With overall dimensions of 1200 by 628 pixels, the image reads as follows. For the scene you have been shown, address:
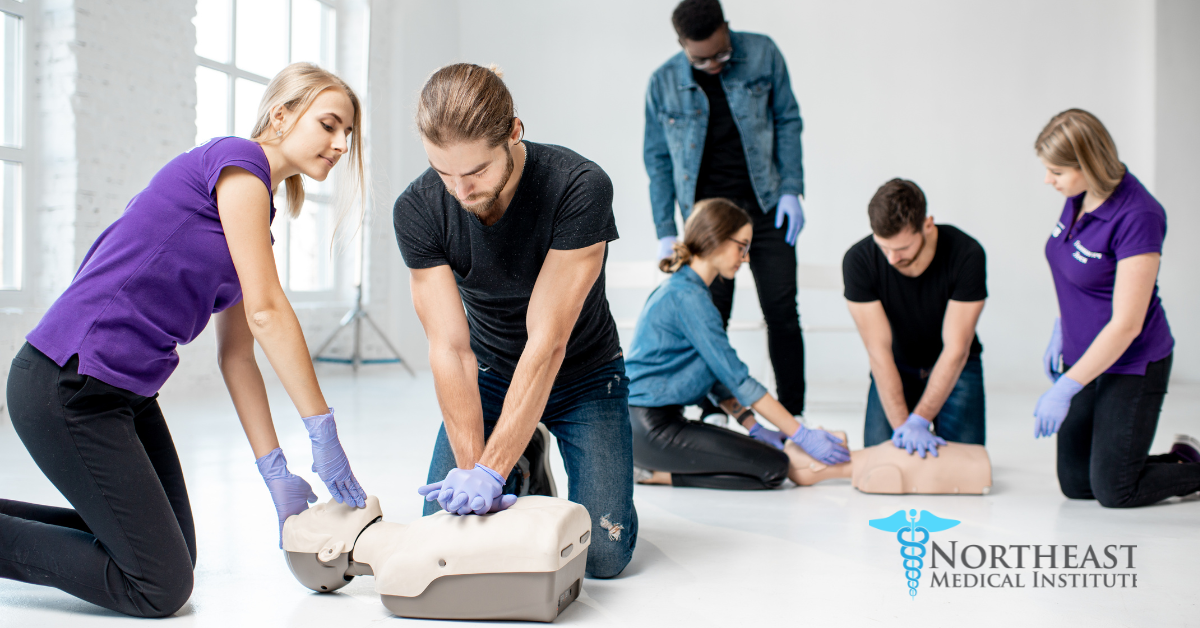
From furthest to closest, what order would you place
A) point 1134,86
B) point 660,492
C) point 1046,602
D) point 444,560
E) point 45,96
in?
1. point 1134,86
2. point 45,96
3. point 660,492
4. point 1046,602
5. point 444,560

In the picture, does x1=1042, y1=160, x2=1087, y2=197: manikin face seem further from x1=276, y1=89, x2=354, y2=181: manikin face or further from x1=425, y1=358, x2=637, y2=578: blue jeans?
x1=276, y1=89, x2=354, y2=181: manikin face

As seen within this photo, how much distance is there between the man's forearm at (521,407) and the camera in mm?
1307

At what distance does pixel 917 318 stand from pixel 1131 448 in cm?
61

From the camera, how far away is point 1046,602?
1.35m

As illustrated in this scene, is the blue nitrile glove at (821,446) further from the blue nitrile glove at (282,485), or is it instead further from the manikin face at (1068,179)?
the blue nitrile glove at (282,485)

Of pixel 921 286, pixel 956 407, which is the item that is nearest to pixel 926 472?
pixel 956 407

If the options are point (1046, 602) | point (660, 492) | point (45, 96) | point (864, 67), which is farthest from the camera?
point (864, 67)

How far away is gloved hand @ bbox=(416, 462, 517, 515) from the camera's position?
4.03ft

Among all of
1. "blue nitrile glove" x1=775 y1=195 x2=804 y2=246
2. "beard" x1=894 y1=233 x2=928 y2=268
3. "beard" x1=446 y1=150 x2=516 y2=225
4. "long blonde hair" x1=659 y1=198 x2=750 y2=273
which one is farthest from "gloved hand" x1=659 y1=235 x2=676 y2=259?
"beard" x1=446 y1=150 x2=516 y2=225

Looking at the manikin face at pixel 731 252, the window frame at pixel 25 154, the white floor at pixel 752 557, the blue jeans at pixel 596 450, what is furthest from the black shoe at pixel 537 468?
the window frame at pixel 25 154

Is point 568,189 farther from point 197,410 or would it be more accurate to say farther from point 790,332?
point 197,410

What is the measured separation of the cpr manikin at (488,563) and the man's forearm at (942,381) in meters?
1.33

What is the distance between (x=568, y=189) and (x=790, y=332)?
1590mm

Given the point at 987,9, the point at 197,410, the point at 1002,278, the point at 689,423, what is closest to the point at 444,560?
the point at 689,423
